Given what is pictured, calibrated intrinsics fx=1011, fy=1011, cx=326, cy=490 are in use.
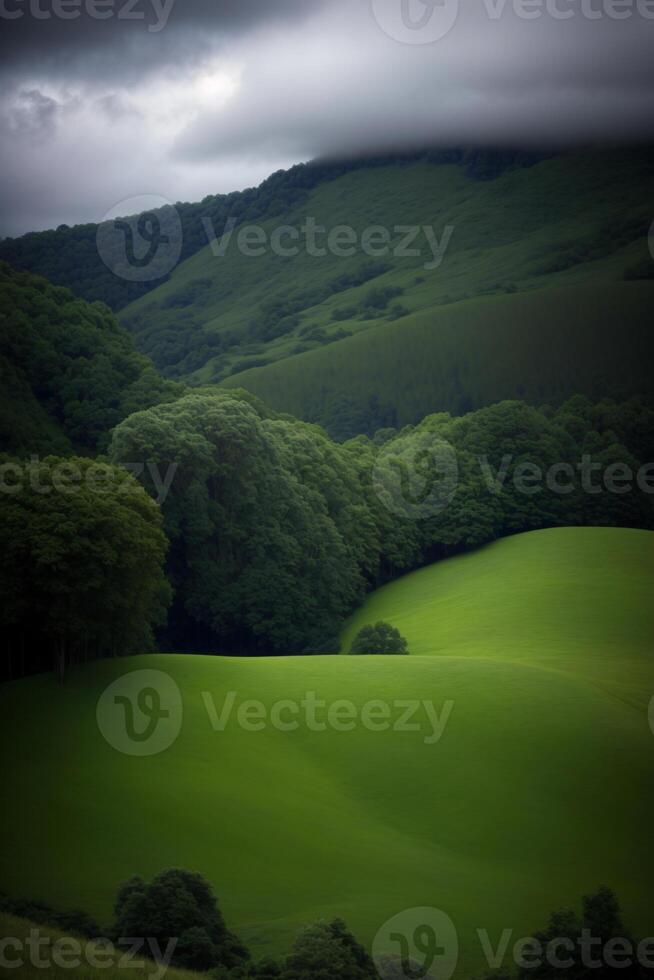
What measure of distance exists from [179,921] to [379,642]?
1577 inches

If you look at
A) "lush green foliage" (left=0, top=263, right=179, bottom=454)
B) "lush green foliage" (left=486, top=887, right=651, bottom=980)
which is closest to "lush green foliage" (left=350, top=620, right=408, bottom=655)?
"lush green foliage" (left=0, top=263, right=179, bottom=454)

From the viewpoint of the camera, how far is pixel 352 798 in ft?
136

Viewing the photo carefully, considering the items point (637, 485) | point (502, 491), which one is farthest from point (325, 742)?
point (637, 485)

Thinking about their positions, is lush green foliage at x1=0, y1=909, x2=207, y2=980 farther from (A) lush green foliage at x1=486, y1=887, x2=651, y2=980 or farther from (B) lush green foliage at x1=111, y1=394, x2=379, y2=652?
(B) lush green foliage at x1=111, y1=394, x2=379, y2=652

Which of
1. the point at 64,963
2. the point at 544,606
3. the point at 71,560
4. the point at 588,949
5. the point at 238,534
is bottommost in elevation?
the point at 588,949

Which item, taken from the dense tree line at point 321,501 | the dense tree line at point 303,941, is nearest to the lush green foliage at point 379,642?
the dense tree line at point 321,501

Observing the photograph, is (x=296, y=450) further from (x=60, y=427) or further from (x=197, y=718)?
(x=197, y=718)

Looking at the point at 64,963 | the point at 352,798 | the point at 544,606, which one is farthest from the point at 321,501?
the point at 64,963

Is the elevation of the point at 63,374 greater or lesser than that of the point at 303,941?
greater

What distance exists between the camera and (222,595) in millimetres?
74062

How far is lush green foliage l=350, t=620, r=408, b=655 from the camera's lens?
66.6 m

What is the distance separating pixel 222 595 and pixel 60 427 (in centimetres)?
2487

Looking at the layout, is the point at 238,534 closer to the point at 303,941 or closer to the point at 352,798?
the point at 352,798

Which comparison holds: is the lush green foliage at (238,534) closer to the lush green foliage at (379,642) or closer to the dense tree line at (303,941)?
the lush green foliage at (379,642)
